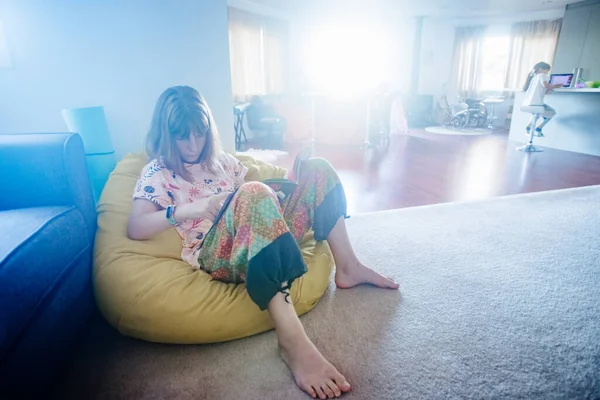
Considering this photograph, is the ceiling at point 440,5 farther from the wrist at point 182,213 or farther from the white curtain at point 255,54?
the wrist at point 182,213

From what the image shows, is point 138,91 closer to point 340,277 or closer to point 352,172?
point 340,277

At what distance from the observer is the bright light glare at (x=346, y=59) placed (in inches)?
305

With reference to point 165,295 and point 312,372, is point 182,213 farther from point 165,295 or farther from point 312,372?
point 312,372

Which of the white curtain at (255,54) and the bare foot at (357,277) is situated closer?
the bare foot at (357,277)

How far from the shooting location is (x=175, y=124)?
1.20 meters

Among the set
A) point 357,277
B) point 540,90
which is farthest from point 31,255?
point 540,90

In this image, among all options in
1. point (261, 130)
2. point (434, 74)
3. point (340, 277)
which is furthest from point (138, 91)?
point (434, 74)

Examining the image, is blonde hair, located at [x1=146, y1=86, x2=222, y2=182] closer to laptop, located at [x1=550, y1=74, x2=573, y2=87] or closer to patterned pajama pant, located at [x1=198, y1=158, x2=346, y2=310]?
patterned pajama pant, located at [x1=198, y1=158, x2=346, y2=310]

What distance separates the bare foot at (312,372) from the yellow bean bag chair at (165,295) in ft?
0.63

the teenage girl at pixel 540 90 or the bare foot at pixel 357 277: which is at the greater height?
the teenage girl at pixel 540 90

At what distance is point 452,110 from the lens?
8289 mm

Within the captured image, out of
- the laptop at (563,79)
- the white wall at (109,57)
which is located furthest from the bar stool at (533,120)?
the white wall at (109,57)

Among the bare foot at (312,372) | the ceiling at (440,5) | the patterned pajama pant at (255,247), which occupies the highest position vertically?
the ceiling at (440,5)

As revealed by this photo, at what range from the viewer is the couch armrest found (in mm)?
1151
